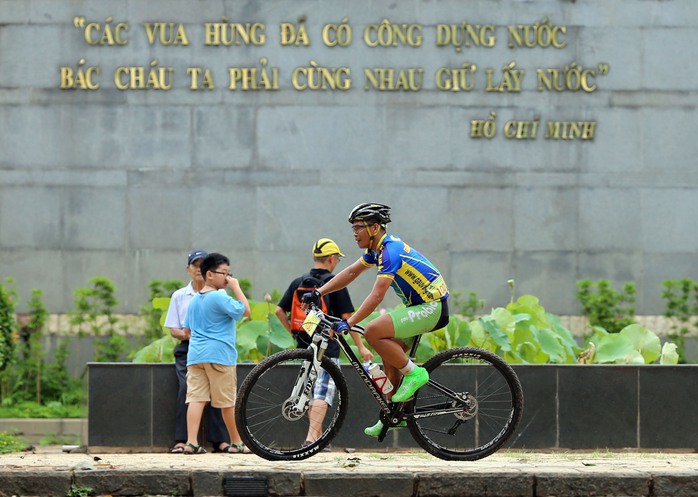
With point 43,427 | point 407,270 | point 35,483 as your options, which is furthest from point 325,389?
point 43,427

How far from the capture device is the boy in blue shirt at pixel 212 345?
34.1ft

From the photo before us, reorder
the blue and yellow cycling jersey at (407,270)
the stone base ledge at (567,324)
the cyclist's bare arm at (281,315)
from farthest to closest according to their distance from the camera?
the stone base ledge at (567,324) → the cyclist's bare arm at (281,315) → the blue and yellow cycling jersey at (407,270)

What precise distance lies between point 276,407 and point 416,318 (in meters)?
1.15

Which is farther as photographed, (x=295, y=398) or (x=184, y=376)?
(x=184, y=376)

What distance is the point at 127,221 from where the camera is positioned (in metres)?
16.3

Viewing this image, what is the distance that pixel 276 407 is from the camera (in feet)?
29.1

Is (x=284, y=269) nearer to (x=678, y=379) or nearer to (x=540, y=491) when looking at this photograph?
(x=678, y=379)

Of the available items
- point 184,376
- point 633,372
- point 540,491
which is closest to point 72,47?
point 184,376

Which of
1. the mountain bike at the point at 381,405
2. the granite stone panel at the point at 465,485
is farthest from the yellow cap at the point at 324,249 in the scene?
the granite stone panel at the point at 465,485

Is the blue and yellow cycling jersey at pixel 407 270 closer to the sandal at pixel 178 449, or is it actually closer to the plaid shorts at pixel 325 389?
the plaid shorts at pixel 325 389

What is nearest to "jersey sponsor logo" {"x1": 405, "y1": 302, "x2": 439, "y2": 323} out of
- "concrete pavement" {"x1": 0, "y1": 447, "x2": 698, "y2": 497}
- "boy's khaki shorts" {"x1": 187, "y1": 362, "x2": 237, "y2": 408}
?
"concrete pavement" {"x1": 0, "y1": 447, "x2": 698, "y2": 497}

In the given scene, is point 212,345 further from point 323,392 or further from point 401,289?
point 401,289

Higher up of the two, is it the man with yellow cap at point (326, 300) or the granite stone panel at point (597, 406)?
the man with yellow cap at point (326, 300)

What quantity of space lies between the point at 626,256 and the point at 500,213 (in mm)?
1690
